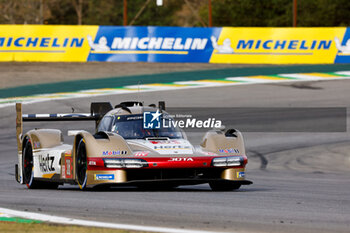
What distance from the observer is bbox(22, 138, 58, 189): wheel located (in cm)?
1159

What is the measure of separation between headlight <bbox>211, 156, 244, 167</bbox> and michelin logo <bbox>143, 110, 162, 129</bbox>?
1.15m

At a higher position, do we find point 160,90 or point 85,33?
point 85,33

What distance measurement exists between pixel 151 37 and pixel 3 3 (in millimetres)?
46497

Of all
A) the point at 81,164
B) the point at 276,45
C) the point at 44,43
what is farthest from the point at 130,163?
the point at 44,43

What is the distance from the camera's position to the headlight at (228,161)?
994 cm

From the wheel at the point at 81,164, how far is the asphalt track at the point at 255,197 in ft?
0.60

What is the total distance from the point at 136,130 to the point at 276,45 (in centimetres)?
2305

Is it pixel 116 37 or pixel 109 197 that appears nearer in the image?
pixel 109 197

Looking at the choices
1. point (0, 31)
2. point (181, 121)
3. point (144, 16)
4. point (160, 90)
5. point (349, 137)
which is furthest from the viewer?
point (144, 16)

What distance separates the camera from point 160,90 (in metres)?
27.5

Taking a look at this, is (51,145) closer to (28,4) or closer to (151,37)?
(151,37)

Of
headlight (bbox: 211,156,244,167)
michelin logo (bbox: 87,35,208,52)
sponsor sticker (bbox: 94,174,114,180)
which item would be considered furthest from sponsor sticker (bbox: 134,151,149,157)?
michelin logo (bbox: 87,35,208,52)

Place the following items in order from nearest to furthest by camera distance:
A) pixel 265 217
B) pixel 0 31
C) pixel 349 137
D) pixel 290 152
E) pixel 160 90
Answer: pixel 265 217, pixel 290 152, pixel 349 137, pixel 160 90, pixel 0 31

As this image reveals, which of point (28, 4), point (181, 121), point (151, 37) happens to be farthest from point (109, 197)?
point (28, 4)
